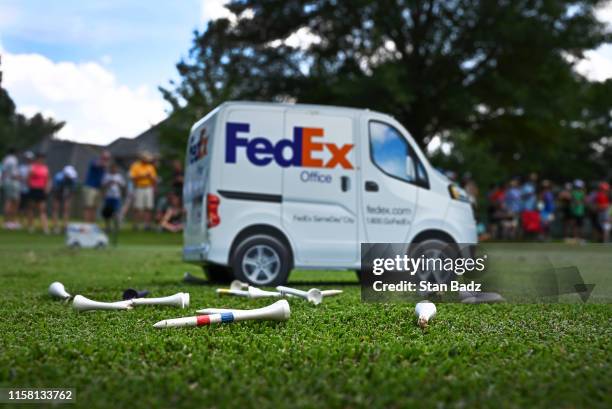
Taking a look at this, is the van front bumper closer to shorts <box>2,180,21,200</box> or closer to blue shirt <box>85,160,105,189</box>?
blue shirt <box>85,160,105,189</box>

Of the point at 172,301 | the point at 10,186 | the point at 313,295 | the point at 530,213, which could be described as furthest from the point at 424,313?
the point at 530,213

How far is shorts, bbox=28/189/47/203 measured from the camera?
66.1 ft

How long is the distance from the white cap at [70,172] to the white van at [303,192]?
13.5m

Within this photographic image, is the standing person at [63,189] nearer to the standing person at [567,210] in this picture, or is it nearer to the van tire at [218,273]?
the van tire at [218,273]

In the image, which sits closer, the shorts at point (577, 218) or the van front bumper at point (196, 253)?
the van front bumper at point (196, 253)

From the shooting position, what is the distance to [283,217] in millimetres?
9203

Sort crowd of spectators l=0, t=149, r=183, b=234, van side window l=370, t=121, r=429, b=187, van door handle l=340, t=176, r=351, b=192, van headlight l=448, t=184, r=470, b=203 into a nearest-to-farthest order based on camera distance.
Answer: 1. van door handle l=340, t=176, r=351, b=192
2. van side window l=370, t=121, r=429, b=187
3. van headlight l=448, t=184, r=470, b=203
4. crowd of spectators l=0, t=149, r=183, b=234

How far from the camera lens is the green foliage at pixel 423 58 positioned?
2645 centimetres

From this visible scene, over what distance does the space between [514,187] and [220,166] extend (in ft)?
56.0

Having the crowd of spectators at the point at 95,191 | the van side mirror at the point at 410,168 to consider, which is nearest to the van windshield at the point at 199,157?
the van side mirror at the point at 410,168

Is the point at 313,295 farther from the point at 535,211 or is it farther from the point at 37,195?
the point at 535,211
